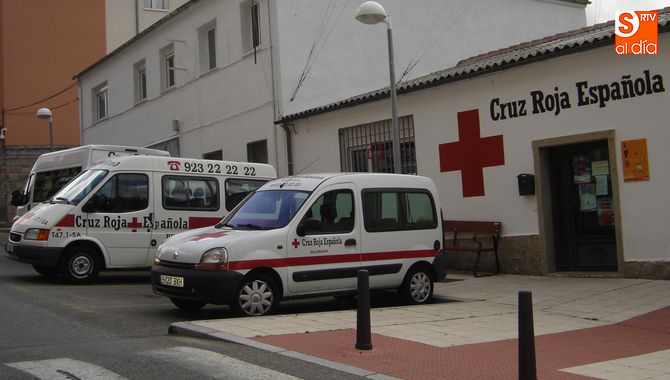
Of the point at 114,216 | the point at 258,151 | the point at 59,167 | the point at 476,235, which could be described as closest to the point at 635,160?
the point at 476,235

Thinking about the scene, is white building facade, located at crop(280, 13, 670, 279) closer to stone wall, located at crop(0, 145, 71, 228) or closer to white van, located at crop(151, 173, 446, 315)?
white van, located at crop(151, 173, 446, 315)

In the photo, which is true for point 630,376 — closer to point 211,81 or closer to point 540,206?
point 540,206

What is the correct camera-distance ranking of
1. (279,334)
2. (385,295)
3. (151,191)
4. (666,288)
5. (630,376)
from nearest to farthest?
(630,376) → (279,334) → (666,288) → (385,295) → (151,191)

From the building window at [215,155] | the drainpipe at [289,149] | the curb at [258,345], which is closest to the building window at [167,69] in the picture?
the building window at [215,155]

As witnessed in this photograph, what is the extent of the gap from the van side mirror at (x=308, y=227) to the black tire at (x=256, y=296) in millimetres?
725

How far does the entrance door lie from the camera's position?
11.5 metres

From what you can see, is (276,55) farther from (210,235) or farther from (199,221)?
(210,235)

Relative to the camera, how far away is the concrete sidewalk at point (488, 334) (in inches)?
245

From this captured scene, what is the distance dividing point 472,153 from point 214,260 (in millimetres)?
6461

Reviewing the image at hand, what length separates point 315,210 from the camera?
30.3 ft

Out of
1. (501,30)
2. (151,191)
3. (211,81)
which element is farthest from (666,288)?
(211,81)

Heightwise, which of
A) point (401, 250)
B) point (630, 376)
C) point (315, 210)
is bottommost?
point (630, 376)

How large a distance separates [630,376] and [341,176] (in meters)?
4.80

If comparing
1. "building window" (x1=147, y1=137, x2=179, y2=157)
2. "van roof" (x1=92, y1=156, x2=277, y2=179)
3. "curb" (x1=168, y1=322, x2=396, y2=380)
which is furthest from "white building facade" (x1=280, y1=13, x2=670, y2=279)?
"building window" (x1=147, y1=137, x2=179, y2=157)
